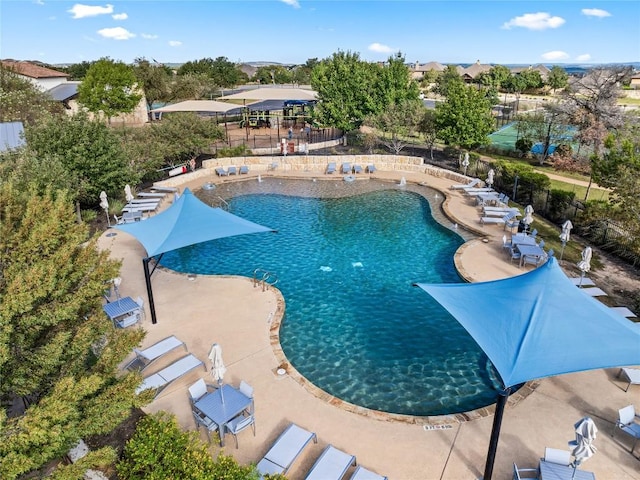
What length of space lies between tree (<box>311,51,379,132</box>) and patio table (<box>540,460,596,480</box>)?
31.4 metres

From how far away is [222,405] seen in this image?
8.55 m

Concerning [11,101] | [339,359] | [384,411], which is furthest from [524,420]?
Answer: [11,101]

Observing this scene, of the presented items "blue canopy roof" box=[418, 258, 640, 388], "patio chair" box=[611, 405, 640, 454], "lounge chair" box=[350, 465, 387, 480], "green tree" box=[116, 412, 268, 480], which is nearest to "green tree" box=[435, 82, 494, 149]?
"blue canopy roof" box=[418, 258, 640, 388]

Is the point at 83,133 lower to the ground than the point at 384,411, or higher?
higher

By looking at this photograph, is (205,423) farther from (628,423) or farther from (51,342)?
(628,423)

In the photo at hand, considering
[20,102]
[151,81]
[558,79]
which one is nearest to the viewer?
[20,102]

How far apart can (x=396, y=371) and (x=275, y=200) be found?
15643 mm

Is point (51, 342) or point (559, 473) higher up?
point (51, 342)

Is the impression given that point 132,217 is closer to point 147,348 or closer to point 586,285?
point 147,348

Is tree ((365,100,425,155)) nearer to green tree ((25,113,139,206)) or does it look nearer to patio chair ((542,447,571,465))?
green tree ((25,113,139,206))

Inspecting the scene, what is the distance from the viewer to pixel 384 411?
946cm

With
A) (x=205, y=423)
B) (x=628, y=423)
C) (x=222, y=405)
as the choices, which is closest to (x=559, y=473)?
(x=628, y=423)

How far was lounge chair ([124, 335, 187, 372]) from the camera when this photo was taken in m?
10.3

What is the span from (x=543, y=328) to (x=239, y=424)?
20.7ft
